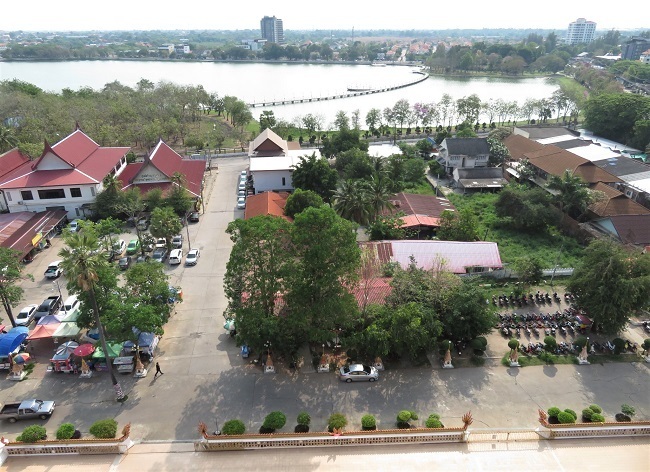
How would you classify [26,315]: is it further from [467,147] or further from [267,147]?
[467,147]

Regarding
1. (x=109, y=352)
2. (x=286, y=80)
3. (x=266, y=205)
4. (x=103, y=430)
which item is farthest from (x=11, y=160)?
(x=286, y=80)

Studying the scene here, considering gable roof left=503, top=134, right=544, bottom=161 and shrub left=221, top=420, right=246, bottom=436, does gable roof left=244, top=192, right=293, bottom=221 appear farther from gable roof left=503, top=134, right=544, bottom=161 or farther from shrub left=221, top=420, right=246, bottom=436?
gable roof left=503, top=134, right=544, bottom=161

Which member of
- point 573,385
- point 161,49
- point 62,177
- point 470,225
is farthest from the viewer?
point 161,49

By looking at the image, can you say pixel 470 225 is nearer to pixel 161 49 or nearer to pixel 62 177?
pixel 62 177

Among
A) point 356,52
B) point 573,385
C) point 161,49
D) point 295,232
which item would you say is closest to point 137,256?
point 295,232

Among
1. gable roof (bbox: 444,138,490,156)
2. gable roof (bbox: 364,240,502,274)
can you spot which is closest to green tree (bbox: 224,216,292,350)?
gable roof (bbox: 364,240,502,274)

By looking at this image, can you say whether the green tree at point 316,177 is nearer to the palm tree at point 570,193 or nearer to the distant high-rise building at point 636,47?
the palm tree at point 570,193
